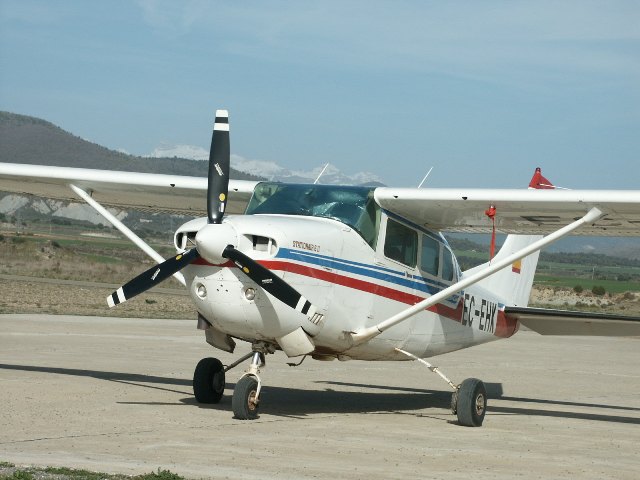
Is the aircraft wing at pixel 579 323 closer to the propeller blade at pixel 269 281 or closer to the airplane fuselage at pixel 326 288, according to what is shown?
the airplane fuselage at pixel 326 288

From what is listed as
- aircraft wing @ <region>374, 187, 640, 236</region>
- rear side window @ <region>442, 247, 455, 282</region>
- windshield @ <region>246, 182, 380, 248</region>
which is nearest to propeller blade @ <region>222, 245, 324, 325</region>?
windshield @ <region>246, 182, 380, 248</region>

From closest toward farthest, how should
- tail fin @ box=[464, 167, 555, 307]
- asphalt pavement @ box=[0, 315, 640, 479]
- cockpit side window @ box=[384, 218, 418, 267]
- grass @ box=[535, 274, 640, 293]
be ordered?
asphalt pavement @ box=[0, 315, 640, 479] → cockpit side window @ box=[384, 218, 418, 267] → tail fin @ box=[464, 167, 555, 307] → grass @ box=[535, 274, 640, 293]

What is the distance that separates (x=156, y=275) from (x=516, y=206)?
456cm

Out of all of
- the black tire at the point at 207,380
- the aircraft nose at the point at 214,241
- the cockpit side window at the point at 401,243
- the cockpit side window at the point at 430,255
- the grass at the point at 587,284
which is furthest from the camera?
the grass at the point at 587,284

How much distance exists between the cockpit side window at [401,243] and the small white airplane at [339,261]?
0.08ft

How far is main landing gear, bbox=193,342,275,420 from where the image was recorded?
36.7 ft

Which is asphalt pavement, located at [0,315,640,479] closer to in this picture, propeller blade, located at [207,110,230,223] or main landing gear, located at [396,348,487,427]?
main landing gear, located at [396,348,487,427]

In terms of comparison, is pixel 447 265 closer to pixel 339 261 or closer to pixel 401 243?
pixel 401 243

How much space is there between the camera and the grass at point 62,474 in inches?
290

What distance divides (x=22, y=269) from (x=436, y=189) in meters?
41.6

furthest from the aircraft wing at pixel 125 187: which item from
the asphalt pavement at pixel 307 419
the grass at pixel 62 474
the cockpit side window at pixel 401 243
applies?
the grass at pixel 62 474

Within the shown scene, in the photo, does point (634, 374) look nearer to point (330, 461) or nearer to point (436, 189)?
point (436, 189)

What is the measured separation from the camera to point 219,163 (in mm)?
11422

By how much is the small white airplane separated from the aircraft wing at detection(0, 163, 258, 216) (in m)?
0.03
